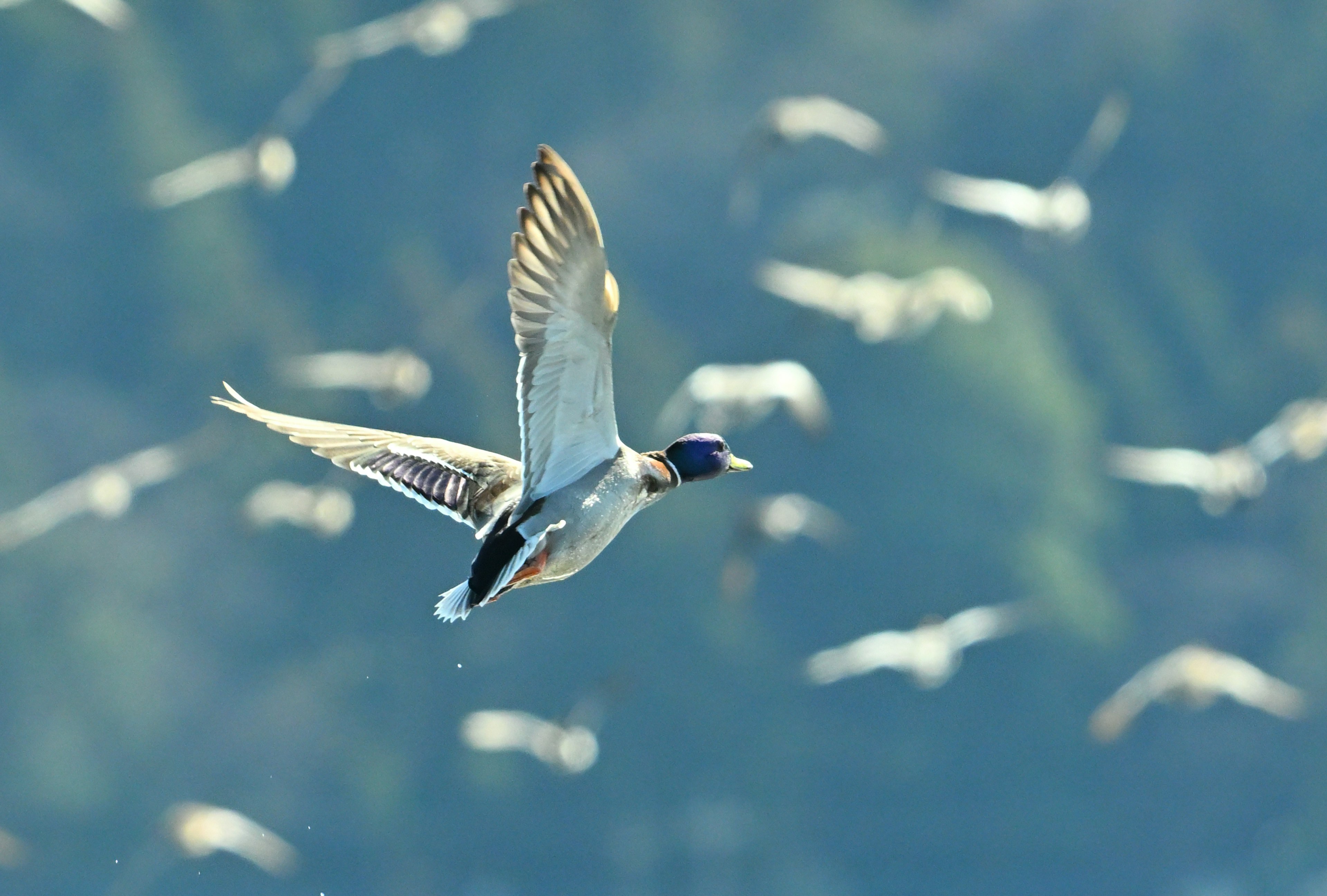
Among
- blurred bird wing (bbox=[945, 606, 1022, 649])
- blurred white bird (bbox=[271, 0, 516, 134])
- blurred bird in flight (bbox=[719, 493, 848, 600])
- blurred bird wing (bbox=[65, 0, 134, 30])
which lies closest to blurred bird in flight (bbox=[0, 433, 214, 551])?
blurred white bird (bbox=[271, 0, 516, 134])

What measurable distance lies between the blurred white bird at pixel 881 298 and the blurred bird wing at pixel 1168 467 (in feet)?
4.03

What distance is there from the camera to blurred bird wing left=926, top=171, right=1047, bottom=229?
11.7 m

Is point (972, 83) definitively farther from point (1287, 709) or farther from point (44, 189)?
point (44, 189)

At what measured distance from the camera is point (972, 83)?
1305 cm

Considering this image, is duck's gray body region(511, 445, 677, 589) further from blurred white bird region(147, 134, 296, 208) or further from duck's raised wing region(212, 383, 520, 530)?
blurred white bird region(147, 134, 296, 208)

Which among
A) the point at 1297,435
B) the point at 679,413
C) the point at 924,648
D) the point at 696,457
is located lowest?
the point at 696,457

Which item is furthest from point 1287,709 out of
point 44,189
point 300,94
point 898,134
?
point 44,189

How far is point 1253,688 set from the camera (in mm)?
11234

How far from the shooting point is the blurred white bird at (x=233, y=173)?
11.4 m

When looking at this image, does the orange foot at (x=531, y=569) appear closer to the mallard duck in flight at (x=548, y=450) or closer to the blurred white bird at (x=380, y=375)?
the mallard duck in flight at (x=548, y=450)

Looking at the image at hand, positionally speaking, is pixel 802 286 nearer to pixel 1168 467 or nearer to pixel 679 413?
pixel 679 413

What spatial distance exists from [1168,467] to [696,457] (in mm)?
8112

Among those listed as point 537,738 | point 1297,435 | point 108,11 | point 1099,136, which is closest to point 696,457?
point 537,738

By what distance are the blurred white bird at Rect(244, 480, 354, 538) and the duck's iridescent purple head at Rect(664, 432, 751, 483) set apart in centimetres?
705
